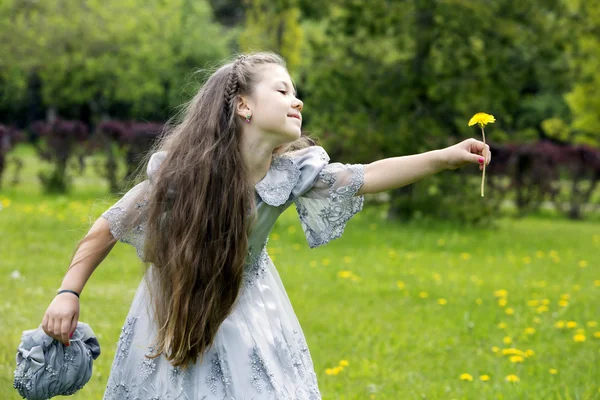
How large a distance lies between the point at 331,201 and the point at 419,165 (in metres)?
0.33

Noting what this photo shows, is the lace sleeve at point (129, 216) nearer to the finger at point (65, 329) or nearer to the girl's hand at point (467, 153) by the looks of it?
the finger at point (65, 329)

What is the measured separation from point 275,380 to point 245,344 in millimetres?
140

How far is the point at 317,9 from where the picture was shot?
9.73 meters

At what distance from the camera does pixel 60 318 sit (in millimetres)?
2443

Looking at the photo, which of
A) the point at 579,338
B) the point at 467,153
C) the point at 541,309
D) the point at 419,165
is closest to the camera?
the point at 467,153

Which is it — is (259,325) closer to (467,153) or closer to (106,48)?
(467,153)

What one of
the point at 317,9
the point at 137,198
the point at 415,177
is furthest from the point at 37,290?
the point at 317,9

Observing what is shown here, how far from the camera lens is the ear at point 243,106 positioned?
2.58 meters

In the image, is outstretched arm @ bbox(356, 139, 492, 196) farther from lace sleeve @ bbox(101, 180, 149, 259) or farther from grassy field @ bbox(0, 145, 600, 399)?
grassy field @ bbox(0, 145, 600, 399)

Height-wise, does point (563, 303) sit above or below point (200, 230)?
below

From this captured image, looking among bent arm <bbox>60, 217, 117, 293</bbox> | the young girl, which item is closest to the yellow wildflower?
the young girl

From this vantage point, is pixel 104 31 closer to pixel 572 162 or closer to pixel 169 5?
pixel 169 5

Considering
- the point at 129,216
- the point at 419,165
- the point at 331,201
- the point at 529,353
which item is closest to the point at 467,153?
the point at 419,165

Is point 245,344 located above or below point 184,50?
above
